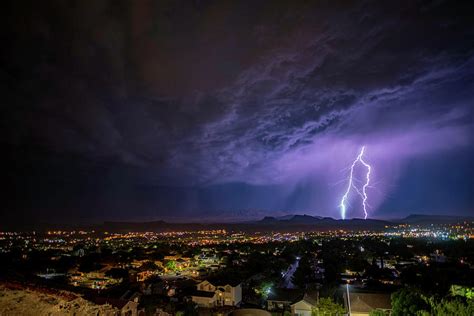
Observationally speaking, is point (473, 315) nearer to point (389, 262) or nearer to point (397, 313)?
point (397, 313)

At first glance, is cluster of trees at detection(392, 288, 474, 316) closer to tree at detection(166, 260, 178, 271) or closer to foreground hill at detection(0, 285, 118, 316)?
foreground hill at detection(0, 285, 118, 316)

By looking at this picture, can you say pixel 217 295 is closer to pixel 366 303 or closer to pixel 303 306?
pixel 303 306

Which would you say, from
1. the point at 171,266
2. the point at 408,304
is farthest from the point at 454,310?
the point at 171,266

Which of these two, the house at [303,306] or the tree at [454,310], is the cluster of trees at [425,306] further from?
the house at [303,306]

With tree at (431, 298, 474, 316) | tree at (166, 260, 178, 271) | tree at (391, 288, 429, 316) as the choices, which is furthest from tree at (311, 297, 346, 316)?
tree at (166, 260, 178, 271)

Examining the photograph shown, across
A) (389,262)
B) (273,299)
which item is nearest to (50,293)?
(273,299)

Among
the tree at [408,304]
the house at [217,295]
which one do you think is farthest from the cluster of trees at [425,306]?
the house at [217,295]

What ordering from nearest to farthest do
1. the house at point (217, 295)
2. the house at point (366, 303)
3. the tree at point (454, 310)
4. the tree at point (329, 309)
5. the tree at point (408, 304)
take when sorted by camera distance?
the tree at point (454, 310)
the tree at point (408, 304)
the tree at point (329, 309)
the house at point (366, 303)
the house at point (217, 295)
